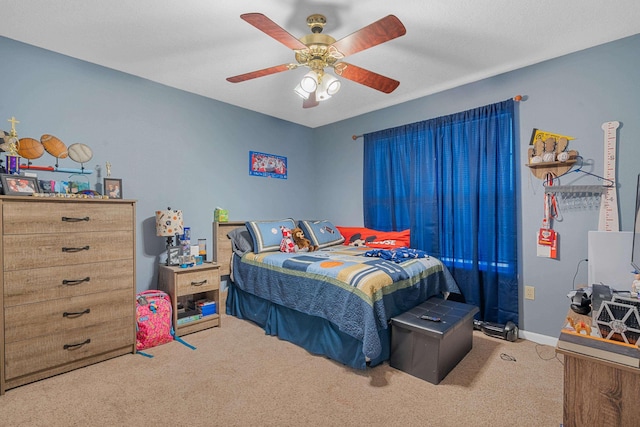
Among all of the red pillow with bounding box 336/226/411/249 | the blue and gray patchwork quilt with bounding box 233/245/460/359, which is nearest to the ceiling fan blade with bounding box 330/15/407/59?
the blue and gray patchwork quilt with bounding box 233/245/460/359

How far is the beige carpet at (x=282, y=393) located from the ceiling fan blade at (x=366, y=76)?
2.03 m

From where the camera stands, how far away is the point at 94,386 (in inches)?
77.3

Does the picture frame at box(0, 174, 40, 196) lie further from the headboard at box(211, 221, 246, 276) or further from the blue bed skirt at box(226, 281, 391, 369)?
the blue bed skirt at box(226, 281, 391, 369)

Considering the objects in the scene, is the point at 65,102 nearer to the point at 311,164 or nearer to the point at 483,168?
the point at 311,164

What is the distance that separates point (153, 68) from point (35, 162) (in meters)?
1.22

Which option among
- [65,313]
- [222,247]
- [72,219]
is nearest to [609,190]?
[222,247]

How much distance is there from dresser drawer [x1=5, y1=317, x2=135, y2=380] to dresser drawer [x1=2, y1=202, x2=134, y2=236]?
712mm

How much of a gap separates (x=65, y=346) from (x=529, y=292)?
144 inches

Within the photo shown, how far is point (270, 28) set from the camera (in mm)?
1642

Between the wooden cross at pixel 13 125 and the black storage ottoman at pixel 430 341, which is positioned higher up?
the wooden cross at pixel 13 125

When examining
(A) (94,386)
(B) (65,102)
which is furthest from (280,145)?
(A) (94,386)

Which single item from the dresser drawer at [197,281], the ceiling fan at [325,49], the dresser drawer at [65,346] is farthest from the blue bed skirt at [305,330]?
the ceiling fan at [325,49]

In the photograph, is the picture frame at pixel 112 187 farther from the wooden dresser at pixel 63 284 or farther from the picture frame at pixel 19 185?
the picture frame at pixel 19 185

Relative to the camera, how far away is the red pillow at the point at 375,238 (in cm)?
334
